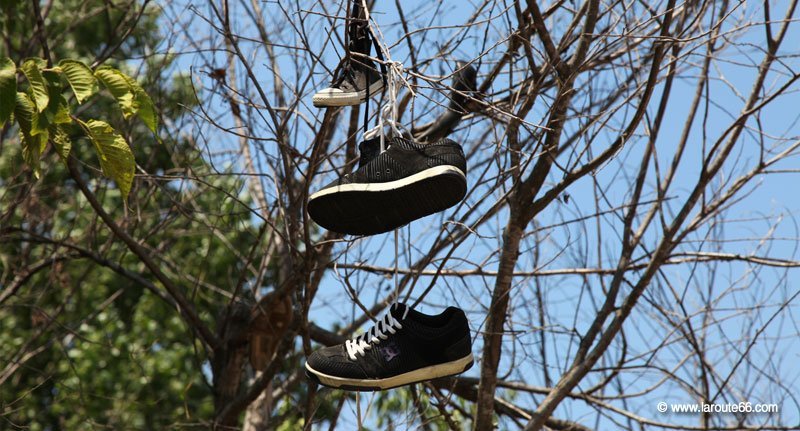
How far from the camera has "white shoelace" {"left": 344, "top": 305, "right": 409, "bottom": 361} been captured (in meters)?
2.46

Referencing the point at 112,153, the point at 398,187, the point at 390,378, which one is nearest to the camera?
the point at 398,187

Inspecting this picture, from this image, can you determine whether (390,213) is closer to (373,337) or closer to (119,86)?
(373,337)

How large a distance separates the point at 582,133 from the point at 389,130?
124 centimetres

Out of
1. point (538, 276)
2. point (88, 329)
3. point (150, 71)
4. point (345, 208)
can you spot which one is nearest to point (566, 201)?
point (538, 276)

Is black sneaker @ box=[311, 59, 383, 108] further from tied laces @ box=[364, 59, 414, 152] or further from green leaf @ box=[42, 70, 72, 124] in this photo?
green leaf @ box=[42, 70, 72, 124]

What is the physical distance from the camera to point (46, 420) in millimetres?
7836

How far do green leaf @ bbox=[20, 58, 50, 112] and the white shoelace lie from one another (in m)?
0.95

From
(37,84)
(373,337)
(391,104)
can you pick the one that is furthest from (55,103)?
(373,337)

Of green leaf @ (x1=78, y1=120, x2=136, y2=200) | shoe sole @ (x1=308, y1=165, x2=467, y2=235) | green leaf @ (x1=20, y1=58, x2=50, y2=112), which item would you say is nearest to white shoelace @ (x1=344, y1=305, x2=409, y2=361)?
shoe sole @ (x1=308, y1=165, x2=467, y2=235)

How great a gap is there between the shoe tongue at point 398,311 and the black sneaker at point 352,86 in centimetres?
52

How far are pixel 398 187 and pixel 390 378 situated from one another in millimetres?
487

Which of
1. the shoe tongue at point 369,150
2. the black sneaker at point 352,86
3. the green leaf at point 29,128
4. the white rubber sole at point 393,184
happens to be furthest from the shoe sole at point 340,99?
the green leaf at point 29,128

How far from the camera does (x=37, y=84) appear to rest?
2479mm

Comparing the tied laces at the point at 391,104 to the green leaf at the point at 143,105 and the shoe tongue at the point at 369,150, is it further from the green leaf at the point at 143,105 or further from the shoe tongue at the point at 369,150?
the green leaf at the point at 143,105
